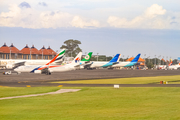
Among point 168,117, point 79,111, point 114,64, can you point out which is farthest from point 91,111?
point 114,64

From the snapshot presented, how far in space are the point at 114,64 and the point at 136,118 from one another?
464 ft

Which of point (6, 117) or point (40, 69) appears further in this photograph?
point (40, 69)

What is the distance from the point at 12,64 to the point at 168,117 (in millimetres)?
111913

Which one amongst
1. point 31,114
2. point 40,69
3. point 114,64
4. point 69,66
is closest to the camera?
point 31,114

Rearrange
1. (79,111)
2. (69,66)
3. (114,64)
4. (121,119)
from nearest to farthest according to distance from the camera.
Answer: (121,119) → (79,111) → (69,66) → (114,64)

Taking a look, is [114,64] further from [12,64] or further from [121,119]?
[121,119]

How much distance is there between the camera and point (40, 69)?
78.1 meters

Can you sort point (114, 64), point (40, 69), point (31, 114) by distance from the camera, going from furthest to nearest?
point (114, 64) → point (40, 69) → point (31, 114)

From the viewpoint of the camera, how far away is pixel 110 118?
15.0 meters

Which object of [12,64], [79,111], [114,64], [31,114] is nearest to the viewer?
[31,114]

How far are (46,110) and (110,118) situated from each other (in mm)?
4805

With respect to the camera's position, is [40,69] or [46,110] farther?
[40,69]

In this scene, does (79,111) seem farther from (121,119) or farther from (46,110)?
(121,119)

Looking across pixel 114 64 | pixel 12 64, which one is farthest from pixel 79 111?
pixel 114 64
